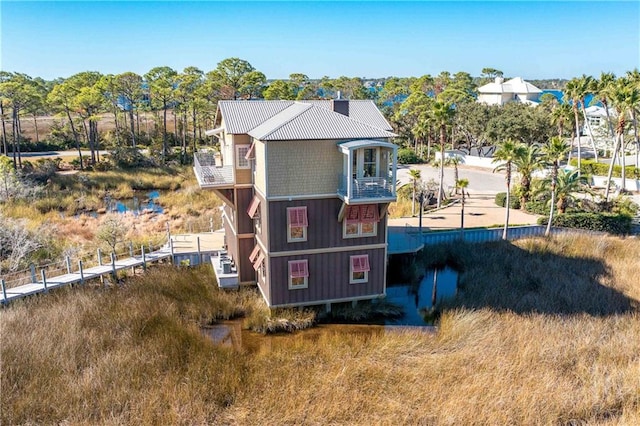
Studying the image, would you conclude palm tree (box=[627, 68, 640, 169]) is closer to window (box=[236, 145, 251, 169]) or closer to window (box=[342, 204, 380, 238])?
window (box=[342, 204, 380, 238])

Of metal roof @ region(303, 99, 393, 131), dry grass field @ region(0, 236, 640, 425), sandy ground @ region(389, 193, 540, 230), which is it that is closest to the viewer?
dry grass field @ region(0, 236, 640, 425)

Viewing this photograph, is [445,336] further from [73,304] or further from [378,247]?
[73,304]

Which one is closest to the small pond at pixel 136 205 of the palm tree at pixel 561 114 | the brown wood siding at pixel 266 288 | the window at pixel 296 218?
the brown wood siding at pixel 266 288

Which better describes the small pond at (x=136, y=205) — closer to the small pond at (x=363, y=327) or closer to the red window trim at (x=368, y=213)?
the small pond at (x=363, y=327)

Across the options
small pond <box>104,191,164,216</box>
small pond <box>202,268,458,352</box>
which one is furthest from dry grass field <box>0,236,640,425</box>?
small pond <box>104,191,164,216</box>

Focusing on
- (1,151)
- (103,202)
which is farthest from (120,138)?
(103,202)

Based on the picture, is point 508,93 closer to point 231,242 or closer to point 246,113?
point 246,113
